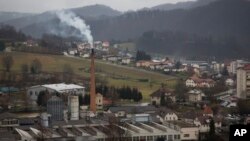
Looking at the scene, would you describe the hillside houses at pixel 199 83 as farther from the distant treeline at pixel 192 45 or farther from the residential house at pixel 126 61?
the distant treeline at pixel 192 45

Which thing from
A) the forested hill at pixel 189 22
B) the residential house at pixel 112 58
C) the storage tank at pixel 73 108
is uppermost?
the forested hill at pixel 189 22

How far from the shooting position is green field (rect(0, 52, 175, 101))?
37.6 ft

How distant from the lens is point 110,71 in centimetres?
1321

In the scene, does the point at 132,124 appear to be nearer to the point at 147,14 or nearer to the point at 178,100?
the point at 178,100

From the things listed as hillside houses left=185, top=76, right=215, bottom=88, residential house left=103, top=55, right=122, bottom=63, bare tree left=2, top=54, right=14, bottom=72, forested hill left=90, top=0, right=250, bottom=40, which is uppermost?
forested hill left=90, top=0, right=250, bottom=40

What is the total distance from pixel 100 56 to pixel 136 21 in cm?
1499

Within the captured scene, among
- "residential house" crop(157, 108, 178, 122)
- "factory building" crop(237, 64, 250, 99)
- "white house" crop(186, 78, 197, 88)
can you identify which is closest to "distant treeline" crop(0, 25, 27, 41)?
"white house" crop(186, 78, 197, 88)

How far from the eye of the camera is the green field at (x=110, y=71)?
37.6 feet

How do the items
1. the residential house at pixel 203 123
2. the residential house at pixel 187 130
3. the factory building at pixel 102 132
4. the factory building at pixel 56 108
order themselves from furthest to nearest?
the factory building at pixel 56 108 < the residential house at pixel 203 123 < the residential house at pixel 187 130 < the factory building at pixel 102 132

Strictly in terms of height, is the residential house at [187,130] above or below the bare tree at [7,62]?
below

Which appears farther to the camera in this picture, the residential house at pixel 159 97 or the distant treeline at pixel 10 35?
the distant treeline at pixel 10 35

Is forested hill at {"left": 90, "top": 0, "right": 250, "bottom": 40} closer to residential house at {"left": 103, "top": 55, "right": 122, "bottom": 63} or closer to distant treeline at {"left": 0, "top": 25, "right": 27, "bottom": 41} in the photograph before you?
residential house at {"left": 103, "top": 55, "right": 122, "bottom": 63}

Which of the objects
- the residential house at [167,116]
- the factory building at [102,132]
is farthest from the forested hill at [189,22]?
the factory building at [102,132]

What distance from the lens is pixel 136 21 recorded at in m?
30.8
